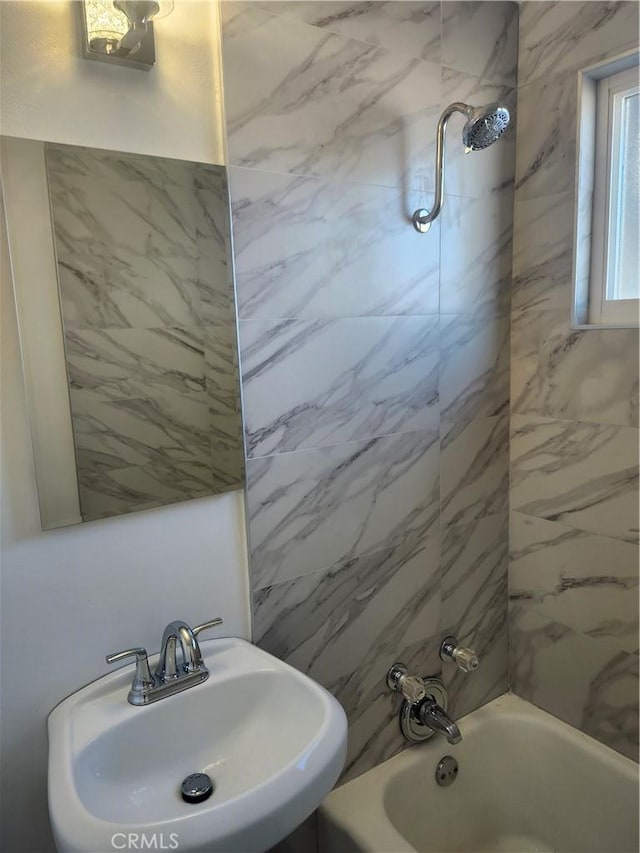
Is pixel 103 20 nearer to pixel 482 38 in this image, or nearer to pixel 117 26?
pixel 117 26

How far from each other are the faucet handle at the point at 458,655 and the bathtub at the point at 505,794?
0.25 meters

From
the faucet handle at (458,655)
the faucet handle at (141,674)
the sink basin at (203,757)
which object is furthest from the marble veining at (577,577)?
the faucet handle at (141,674)

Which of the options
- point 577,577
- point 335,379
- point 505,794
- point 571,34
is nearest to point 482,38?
point 571,34

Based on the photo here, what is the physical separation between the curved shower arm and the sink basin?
3.80 feet

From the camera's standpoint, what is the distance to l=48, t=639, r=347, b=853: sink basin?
2.72 feet

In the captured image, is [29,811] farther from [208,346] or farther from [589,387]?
[589,387]

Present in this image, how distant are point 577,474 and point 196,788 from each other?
50.0 inches

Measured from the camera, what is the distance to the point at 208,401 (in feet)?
4.07

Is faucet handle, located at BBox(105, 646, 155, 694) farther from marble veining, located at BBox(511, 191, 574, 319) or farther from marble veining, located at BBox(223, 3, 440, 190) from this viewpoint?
marble veining, located at BBox(511, 191, 574, 319)

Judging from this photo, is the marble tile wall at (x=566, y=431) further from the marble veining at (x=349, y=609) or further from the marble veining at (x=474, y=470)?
the marble veining at (x=349, y=609)

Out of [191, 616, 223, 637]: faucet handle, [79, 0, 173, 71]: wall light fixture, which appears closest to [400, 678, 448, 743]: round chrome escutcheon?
[191, 616, 223, 637]: faucet handle

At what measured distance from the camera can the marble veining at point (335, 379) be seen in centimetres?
129

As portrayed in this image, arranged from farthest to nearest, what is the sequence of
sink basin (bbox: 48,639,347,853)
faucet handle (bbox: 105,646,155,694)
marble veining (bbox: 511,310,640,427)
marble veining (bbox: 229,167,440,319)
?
marble veining (bbox: 511,310,640,427)
marble veining (bbox: 229,167,440,319)
faucet handle (bbox: 105,646,155,694)
sink basin (bbox: 48,639,347,853)

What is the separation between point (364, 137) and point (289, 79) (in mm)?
232
